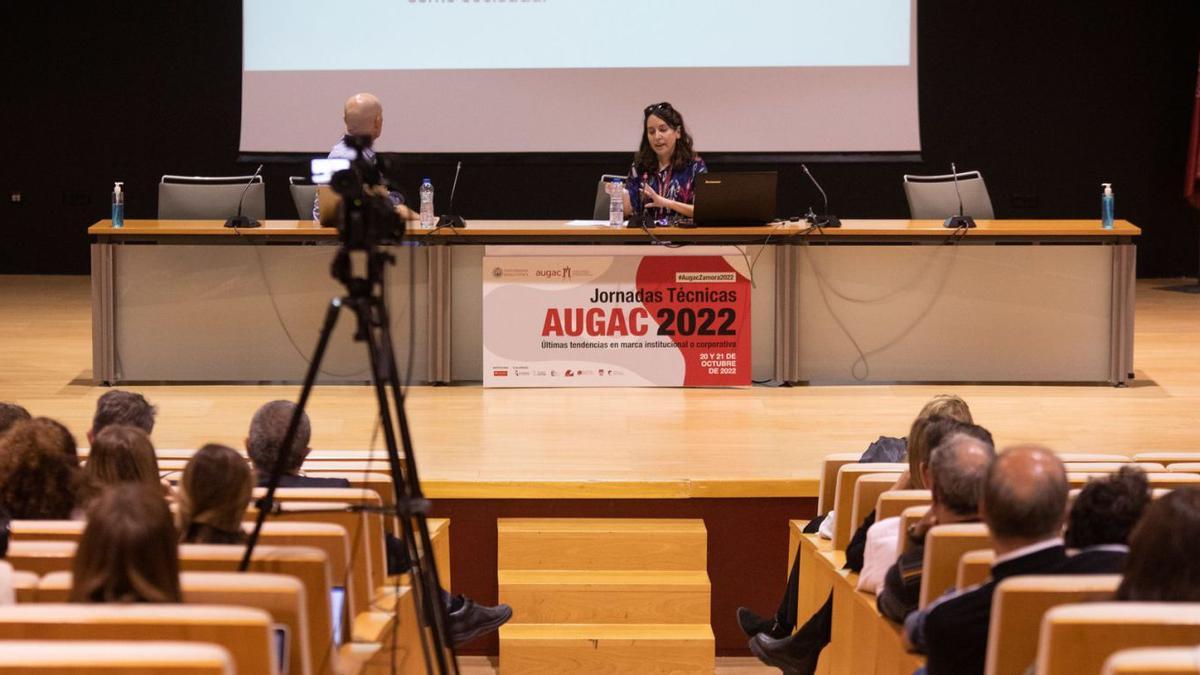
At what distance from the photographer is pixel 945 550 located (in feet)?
10.2

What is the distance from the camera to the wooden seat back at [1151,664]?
2100mm

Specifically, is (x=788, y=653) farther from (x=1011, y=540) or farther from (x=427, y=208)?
(x=427, y=208)

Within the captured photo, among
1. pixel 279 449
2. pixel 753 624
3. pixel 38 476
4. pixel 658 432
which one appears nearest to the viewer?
pixel 38 476

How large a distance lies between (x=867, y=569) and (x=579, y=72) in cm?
647

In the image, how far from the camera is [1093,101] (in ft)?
33.9

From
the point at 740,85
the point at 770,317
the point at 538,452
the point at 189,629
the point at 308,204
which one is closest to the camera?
the point at 189,629

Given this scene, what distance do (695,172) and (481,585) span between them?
2.63 m

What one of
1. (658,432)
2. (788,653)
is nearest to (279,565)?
(788,653)

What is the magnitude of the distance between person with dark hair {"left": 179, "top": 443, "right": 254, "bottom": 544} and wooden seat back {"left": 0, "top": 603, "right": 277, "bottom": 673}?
669mm

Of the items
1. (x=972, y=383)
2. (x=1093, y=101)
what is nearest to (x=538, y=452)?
(x=972, y=383)

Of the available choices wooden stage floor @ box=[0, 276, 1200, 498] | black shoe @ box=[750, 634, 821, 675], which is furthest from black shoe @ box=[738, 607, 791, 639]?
wooden stage floor @ box=[0, 276, 1200, 498]

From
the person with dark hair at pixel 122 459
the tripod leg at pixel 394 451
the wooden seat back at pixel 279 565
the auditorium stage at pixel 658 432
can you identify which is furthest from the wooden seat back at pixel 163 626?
the auditorium stage at pixel 658 432

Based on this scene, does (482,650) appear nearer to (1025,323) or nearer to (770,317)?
(770,317)

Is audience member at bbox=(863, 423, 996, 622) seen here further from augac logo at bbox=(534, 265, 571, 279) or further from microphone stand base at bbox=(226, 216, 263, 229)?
microphone stand base at bbox=(226, 216, 263, 229)
